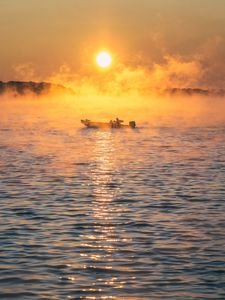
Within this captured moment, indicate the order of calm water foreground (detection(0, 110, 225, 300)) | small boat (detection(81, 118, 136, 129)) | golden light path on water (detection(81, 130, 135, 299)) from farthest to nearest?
small boat (detection(81, 118, 136, 129)) < golden light path on water (detection(81, 130, 135, 299)) < calm water foreground (detection(0, 110, 225, 300))

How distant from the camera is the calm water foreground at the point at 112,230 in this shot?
23.3 m

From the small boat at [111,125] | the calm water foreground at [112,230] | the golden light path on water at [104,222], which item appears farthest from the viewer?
the small boat at [111,125]

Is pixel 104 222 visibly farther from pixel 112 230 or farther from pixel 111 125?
pixel 111 125

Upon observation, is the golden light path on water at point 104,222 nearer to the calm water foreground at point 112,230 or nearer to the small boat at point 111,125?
the calm water foreground at point 112,230

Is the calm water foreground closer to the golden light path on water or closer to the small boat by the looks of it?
the golden light path on water

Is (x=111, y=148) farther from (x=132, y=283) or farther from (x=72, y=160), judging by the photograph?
(x=132, y=283)

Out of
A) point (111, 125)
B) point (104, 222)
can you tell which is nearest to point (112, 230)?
point (104, 222)

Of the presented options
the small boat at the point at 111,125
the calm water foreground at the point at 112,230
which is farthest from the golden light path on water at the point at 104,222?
the small boat at the point at 111,125

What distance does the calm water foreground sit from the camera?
23.3 metres

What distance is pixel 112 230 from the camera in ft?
104

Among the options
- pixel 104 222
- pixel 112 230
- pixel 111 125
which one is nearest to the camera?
pixel 112 230

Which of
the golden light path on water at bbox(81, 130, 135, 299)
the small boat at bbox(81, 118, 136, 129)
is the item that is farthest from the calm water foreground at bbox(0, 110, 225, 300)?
the small boat at bbox(81, 118, 136, 129)

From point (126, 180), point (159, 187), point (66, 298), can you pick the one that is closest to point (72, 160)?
point (126, 180)

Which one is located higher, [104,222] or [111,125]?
[111,125]
